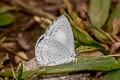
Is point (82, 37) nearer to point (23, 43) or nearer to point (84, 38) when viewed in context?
point (84, 38)

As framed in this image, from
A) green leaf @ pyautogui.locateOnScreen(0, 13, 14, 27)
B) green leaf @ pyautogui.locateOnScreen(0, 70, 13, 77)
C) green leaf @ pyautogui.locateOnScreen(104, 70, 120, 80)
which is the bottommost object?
green leaf @ pyautogui.locateOnScreen(104, 70, 120, 80)

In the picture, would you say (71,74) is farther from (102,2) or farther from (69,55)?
(102,2)

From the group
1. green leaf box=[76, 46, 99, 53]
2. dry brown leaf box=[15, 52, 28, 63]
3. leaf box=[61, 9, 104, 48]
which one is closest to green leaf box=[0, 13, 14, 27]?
dry brown leaf box=[15, 52, 28, 63]

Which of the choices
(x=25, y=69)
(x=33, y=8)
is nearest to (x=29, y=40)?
(x=33, y=8)

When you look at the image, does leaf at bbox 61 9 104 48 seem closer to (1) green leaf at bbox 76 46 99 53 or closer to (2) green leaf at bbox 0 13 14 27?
(1) green leaf at bbox 76 46 99 53

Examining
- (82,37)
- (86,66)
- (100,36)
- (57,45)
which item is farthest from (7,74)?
(100,36)
